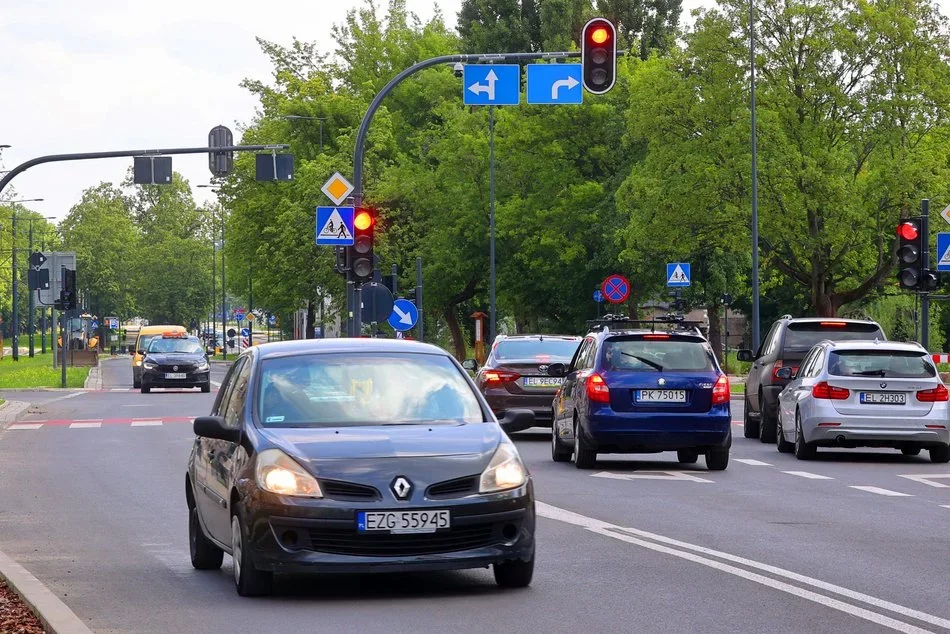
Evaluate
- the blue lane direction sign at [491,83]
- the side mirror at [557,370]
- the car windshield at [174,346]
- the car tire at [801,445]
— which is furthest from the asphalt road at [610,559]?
the car windshield at [174,346]

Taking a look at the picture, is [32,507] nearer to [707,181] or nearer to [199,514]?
[199,514]

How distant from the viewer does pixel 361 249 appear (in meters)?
27.9

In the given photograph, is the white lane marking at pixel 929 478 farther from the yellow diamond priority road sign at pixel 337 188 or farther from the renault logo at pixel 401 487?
the yellow diamond priority road sign at pixel 337 188

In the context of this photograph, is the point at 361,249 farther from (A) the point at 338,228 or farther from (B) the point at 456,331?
(B) the point at 456,331

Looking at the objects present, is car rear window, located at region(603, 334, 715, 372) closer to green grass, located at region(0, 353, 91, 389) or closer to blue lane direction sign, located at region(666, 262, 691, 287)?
blue lane direction sign, located at region(666, 262, 691, 287)

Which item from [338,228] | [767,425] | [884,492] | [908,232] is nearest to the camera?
[884,492]

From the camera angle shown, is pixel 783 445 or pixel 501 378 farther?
pixel 501 378

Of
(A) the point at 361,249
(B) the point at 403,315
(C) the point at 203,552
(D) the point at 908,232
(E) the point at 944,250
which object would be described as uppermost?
(D) the point at 908,232

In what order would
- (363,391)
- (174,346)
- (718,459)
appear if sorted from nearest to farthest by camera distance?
(363,391) → (718,459) → (174,346)

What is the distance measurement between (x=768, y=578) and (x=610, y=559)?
1380 millimetres

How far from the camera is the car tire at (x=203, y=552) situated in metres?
11.6

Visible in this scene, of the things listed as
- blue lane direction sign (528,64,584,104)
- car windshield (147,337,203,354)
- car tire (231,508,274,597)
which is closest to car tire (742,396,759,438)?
blue lane direction sign (528,64,584,104)

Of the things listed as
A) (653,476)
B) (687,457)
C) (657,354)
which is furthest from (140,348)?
(653,476)

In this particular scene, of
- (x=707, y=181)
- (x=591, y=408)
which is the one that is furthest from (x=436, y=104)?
(x=591, y=408)
